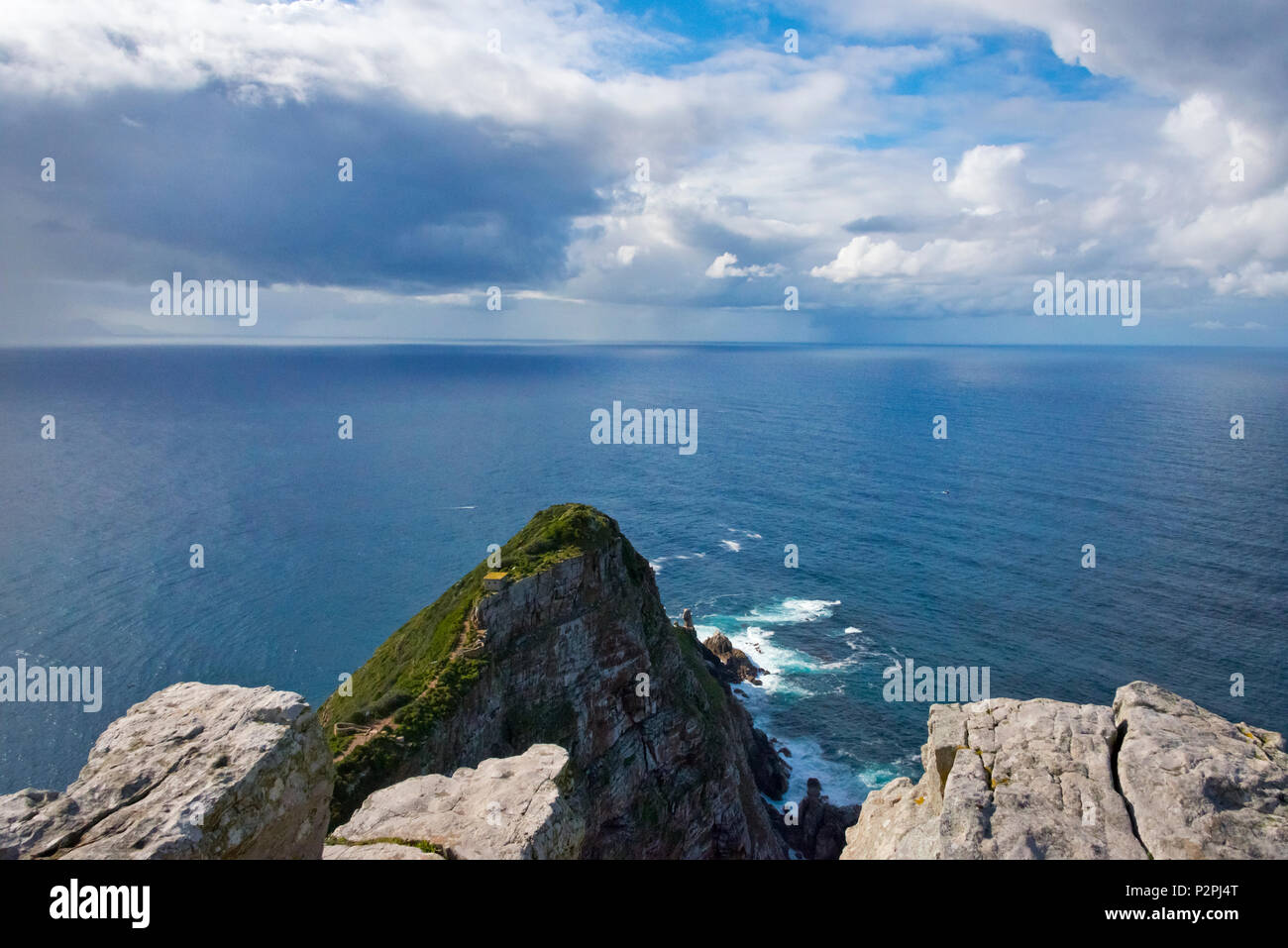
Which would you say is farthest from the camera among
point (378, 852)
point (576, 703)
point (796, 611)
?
point (796, 611)

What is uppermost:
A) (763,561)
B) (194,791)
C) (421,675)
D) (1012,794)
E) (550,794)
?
(194,791)

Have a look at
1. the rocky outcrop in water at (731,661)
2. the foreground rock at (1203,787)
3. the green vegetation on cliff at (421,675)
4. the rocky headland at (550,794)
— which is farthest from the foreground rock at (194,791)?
the rocky outcrop in water at (731,661)

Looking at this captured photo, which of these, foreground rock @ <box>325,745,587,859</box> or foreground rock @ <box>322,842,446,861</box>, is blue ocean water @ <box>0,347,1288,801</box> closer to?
foreground rock @ <box>325,745,587,859</box>

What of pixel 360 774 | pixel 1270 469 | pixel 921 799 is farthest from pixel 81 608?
pixel 1270 469

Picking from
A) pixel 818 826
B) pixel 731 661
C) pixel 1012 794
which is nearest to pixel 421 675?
pixel 1012 794

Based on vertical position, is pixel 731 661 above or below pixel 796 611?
below

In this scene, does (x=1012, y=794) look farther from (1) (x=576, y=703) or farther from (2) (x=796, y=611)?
(2) (x=796, y=611)

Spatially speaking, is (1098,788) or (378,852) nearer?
(378,852)

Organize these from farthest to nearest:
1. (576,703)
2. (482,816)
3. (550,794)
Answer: (576,703), (550,794), (482,816)
